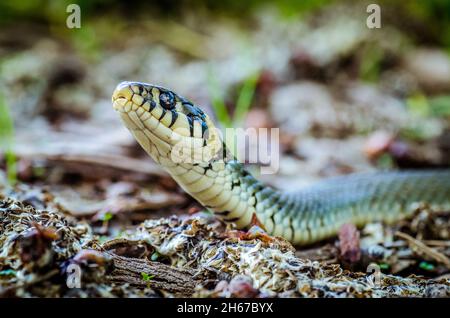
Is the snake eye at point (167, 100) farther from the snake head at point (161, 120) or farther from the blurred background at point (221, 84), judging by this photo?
the blurred background at point (221, 84)

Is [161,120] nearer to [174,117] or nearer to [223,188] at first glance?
[174,117]

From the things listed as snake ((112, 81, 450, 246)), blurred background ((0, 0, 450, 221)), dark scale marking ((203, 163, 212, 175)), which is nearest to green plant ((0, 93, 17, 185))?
Answer: blurred background ((0, 0, 450, 221))

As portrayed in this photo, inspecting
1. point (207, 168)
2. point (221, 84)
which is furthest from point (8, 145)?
point (221, 84)

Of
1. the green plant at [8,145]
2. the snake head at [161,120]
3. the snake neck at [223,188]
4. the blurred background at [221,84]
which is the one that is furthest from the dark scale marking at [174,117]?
the green plant at [8,145]

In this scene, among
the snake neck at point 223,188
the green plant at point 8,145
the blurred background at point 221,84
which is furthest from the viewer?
the blurred background at point 221,84
